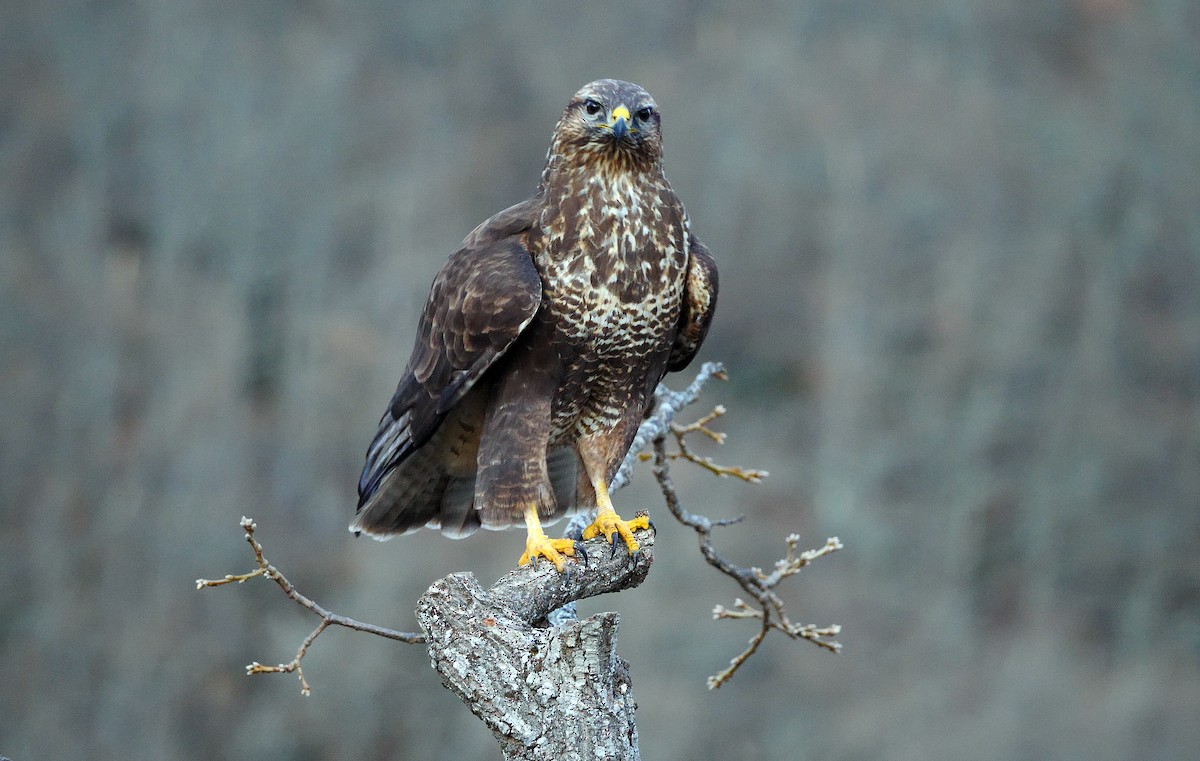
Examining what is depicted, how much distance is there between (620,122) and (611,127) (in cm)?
4

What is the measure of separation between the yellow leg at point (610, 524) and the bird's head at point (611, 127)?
104 cm

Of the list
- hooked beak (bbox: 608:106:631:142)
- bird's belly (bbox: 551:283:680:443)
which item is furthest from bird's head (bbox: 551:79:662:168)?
bird's belly (bbox: 551:283:680:443)

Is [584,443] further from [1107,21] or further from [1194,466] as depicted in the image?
[1107,21]

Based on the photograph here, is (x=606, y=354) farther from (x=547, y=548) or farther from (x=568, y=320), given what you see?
(x=547, y=548)

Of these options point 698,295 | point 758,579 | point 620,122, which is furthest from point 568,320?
point 758,579

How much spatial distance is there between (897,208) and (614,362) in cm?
1138

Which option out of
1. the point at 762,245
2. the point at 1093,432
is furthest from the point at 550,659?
the point at 1093,432

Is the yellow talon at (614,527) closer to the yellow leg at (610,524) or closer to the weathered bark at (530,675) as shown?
the yellow leg at (610,524)

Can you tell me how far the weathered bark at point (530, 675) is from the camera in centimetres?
299

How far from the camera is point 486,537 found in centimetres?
1282

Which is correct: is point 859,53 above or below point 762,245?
above

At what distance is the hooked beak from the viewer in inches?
152

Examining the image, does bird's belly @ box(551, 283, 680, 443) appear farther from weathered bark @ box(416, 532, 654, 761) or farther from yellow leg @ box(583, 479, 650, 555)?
weathered bark @ box(416, 532, 654, 761)

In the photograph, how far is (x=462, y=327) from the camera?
405 centimetres
